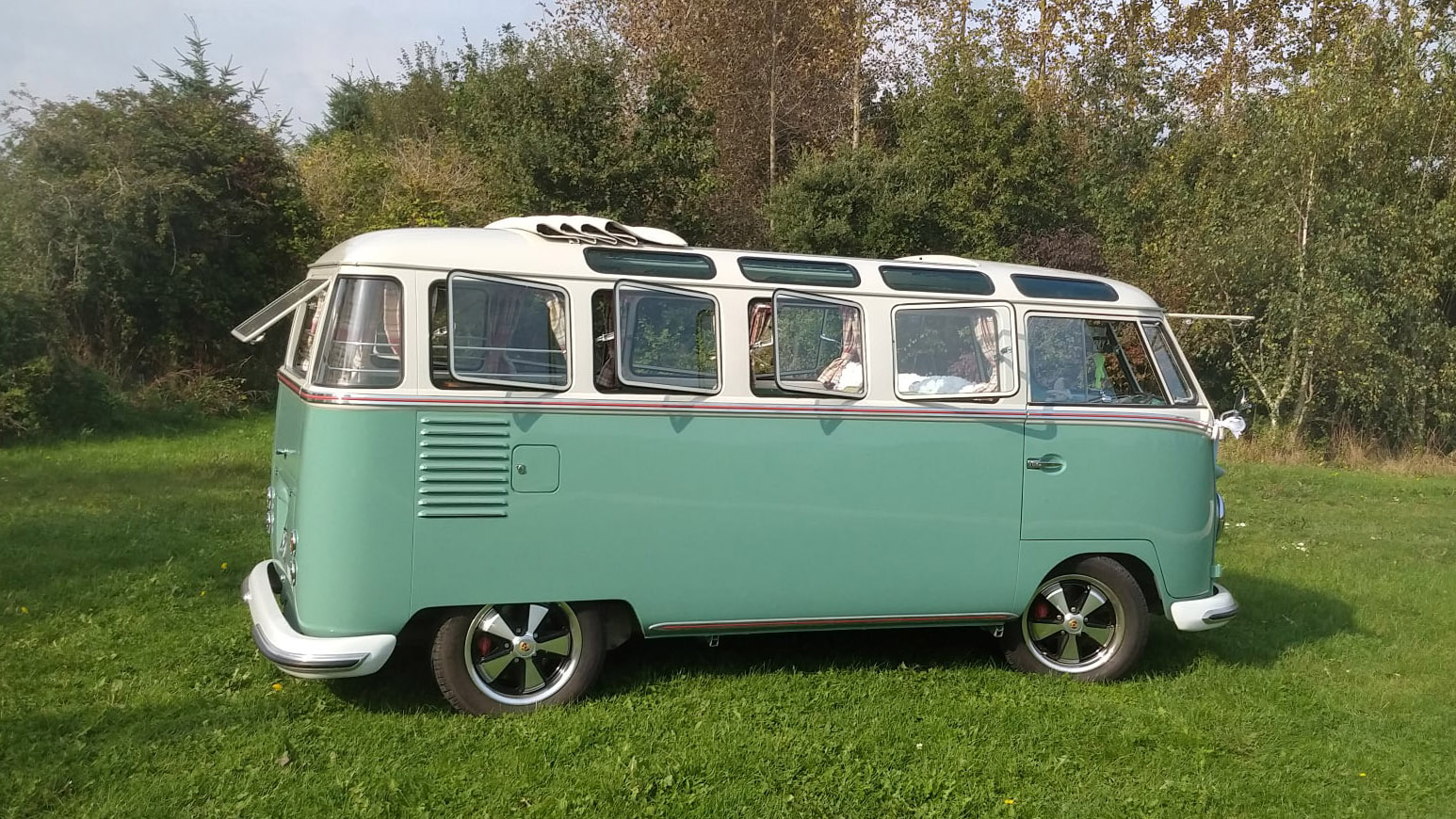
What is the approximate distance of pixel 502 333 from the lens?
5223 mm

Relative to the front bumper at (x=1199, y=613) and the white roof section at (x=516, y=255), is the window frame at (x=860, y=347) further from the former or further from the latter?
the front bumper at (x=1199, y=613)

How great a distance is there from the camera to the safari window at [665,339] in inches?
213

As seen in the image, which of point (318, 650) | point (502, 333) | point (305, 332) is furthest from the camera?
point (305, 332)

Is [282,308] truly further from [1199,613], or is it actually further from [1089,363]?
[1199,613]

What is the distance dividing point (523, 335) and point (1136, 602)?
12.7 feet

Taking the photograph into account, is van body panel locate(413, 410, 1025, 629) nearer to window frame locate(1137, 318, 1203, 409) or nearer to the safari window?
the safari window

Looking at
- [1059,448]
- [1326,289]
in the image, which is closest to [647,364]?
[1059,448]

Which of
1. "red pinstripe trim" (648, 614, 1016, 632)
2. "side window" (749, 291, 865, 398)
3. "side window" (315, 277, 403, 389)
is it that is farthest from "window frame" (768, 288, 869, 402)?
"side window" (315, 277, 403, 389)

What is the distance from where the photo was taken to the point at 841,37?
2500 cm

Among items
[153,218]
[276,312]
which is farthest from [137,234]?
[276,312]

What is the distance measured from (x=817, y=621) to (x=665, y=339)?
5.74 ft

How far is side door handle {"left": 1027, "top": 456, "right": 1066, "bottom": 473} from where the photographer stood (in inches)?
239

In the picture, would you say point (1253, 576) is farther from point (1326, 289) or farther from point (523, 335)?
point (1326, 289)

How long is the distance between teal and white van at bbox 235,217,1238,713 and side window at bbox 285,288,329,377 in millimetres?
47
